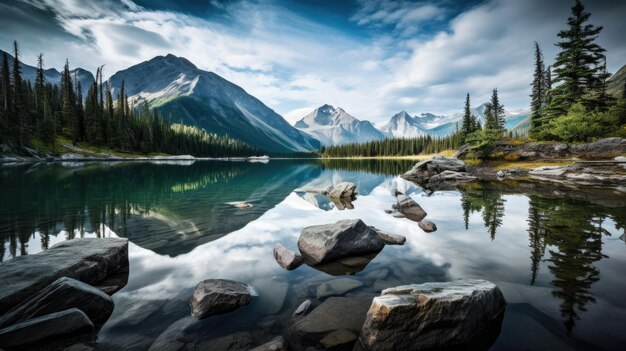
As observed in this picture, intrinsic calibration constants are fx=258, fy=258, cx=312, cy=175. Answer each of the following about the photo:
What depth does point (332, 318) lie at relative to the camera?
6723 mm

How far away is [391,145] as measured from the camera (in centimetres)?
18638

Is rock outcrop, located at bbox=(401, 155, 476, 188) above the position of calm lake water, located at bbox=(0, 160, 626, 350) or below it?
above

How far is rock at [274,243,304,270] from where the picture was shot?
10133 millimetres

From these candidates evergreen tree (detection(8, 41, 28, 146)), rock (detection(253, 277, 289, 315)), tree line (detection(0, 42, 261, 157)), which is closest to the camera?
rock (detection(253, 277, 289, 315))

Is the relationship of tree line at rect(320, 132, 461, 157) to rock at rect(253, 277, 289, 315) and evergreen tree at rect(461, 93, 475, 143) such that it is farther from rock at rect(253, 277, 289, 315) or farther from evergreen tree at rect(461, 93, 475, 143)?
rock at rect(253, 277, 289, 315)

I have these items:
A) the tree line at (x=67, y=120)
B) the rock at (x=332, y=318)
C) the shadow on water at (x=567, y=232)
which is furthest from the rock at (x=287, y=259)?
the tree line at (x=67, y=120)

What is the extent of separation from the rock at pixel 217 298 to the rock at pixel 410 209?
44.5ft

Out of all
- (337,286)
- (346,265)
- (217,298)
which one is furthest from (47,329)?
(346,265)

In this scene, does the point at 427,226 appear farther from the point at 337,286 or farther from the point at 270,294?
the point at 270,294

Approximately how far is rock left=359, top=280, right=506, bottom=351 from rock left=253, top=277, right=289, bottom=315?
272cm

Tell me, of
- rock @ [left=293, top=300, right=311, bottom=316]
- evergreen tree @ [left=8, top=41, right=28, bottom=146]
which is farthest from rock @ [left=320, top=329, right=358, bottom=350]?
evergreen tree @ [left=8, top=41, right=28, bottom=146]

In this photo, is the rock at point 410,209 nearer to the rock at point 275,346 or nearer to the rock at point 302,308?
the rock at point 302,308

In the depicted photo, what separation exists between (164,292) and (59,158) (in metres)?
116

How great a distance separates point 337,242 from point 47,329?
858 centimetres
